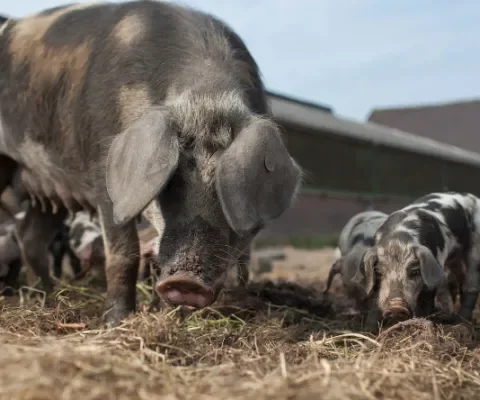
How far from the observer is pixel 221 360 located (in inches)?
95.3

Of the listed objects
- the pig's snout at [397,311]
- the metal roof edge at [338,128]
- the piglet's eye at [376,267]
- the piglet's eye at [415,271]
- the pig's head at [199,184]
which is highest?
the pig's head at [199,184]

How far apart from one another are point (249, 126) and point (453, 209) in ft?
5.95

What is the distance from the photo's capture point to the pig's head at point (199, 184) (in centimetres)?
268

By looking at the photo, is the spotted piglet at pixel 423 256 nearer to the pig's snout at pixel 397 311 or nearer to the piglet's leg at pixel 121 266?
the pig's snout at pixel 397 311

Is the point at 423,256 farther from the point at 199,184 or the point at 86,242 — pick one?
the point at 86,242

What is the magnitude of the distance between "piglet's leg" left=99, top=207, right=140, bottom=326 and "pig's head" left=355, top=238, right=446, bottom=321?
3.96 feet

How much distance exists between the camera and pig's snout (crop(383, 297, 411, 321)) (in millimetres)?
3436

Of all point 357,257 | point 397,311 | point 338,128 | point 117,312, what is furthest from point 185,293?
point 338,128

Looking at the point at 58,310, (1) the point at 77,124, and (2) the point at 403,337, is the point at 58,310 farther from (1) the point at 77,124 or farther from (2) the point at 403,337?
(2) the point at 403,337

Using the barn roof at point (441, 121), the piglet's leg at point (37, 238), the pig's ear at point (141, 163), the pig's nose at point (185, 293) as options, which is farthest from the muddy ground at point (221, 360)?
the barn roof at point (441, 121)

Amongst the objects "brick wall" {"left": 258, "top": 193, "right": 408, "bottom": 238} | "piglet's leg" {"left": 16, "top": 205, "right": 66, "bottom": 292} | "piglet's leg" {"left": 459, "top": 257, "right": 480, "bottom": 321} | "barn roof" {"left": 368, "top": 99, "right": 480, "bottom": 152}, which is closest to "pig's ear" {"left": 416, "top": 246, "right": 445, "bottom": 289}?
"piglet's leg" {"left": 459, "top": 257, "right": 480, "bottom": 321}

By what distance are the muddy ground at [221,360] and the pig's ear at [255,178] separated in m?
0.49

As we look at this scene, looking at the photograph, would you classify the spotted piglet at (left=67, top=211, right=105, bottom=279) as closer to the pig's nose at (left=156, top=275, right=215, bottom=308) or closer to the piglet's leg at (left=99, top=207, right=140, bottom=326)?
the piglet's leg at (left=99, top=207, right=140, bottom=326)

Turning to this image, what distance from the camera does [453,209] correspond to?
4.24m
